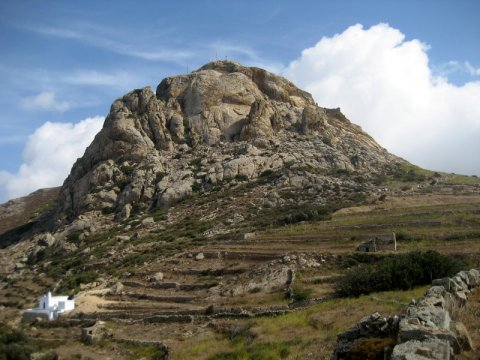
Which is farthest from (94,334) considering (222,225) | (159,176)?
(159,176)

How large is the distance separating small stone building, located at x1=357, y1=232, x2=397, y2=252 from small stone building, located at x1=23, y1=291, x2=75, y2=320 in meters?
22.1

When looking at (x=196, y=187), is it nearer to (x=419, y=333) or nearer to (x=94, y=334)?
(x=94, y=334)

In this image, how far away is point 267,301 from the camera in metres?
31.2

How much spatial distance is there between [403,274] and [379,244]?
11369 mm

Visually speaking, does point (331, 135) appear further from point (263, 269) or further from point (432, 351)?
point (432, 351)

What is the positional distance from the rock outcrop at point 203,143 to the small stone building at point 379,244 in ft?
81.4

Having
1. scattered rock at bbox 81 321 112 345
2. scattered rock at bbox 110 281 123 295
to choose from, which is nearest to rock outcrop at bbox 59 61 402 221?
scattered rock at bbox 110 281 123 295

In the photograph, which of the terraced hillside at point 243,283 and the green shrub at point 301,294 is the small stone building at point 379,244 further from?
the green shrub at point 301,294

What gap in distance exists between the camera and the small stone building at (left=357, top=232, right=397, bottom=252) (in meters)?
36.6

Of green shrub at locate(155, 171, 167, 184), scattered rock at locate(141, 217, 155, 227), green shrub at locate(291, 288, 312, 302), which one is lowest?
green shrub at locate(291, 288, 312, 302)

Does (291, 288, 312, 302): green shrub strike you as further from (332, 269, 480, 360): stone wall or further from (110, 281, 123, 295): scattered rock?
(332, 269, 480, 360): stone wall

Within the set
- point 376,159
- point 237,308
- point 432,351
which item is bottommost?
point 237,308

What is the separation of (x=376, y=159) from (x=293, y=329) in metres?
56.8

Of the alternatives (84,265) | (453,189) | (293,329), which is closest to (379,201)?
(453,189)
